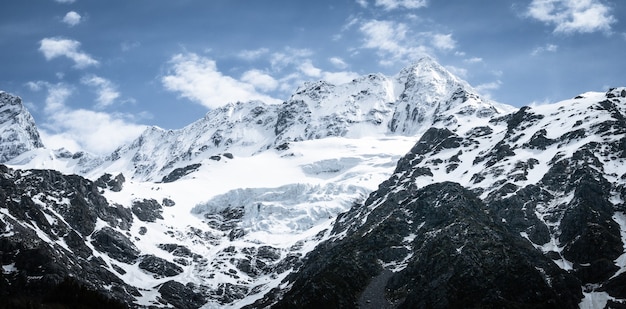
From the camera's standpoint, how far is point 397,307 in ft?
618

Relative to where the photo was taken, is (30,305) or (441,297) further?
(441,297)

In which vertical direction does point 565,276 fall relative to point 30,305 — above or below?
below

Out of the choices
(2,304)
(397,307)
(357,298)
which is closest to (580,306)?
(397,307)

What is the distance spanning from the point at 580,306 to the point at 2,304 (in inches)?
6143

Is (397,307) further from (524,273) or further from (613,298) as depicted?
(613,298)

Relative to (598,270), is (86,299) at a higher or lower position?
higher

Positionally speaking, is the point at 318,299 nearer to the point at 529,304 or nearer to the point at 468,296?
the point at 468,296

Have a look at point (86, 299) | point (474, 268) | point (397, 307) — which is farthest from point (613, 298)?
point (86, 299)

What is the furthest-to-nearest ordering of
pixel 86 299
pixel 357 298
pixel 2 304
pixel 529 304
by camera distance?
pixel 357 298 → pixel 529 304 → pixel 86 299 → pixel 2 304

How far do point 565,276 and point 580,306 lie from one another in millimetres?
11994

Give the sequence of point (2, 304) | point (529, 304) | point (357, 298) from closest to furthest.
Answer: point (2, 304) → point (529, 304) → point (357, 298)

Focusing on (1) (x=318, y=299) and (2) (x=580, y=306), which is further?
(1) (x=318, y=299)

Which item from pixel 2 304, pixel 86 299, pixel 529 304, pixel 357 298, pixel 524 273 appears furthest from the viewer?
pixel 357 298

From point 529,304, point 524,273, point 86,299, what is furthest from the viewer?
point 524,273
